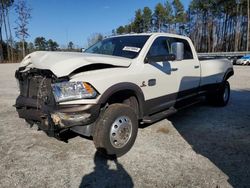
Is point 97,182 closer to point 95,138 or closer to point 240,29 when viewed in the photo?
point 95,138

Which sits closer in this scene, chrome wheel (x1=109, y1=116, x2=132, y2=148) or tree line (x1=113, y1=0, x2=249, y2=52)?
chrome wheel (x1=109, y1=116, x2=132, y2=148)

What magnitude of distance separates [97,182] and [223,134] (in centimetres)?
284

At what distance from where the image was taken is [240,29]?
50250 millimetres

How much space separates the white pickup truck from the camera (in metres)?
3.29

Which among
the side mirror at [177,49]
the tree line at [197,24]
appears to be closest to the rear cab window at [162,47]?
the side mirror at [177,49]

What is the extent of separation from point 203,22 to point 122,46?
57830 millimetres

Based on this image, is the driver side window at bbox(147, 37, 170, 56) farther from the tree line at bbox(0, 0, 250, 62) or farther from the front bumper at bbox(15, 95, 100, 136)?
the tree line at bbox(0, 0, 250, 62)

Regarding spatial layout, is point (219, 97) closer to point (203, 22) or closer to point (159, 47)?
point (159, 47)

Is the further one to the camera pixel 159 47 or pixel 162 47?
pixel 162 47

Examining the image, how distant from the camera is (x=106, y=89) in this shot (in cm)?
349

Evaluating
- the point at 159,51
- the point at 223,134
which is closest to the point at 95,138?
the point at 159,51

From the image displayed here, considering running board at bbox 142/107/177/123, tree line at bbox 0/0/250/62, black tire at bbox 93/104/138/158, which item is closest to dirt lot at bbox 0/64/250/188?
black tire at bbox 93/104/138/158

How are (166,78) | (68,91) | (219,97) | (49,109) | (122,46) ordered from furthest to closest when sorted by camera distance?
(219,97), (122,46), (166,78), (49,109), (68,91)

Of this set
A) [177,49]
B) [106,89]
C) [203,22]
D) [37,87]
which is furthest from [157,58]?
[203,22]
